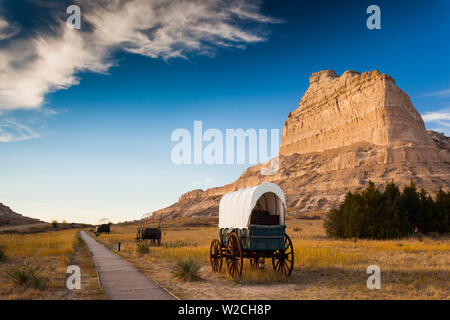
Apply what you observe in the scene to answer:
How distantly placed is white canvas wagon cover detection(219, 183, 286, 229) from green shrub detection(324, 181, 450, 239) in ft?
66.9

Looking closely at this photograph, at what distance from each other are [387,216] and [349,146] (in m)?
100.0

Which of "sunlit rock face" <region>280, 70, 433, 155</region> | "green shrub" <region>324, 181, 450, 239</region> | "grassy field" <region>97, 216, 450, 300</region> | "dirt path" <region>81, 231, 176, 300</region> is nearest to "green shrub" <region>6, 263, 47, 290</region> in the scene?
"dirt path" <region>81, 231, 176, 300</region>

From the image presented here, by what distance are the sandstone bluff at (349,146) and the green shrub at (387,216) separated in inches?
2100

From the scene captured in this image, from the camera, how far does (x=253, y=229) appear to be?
426 inches

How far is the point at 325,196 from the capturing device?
308 feet

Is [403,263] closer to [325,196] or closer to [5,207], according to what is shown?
[325,196]

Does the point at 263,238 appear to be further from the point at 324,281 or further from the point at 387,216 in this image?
the point at 387,216

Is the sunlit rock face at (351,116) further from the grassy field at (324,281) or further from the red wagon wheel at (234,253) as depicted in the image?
the red wagon wheel at (234,253)

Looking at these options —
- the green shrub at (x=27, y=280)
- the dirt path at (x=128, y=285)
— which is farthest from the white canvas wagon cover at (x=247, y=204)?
the green shrub at (x=27, y=280)

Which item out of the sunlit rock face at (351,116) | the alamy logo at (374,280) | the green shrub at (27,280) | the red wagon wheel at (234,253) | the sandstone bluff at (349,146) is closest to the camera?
the green shrub at (27,280)

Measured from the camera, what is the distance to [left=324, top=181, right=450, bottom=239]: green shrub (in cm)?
2943

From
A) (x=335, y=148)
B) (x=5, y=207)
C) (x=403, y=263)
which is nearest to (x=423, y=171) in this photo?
(x=335, y=148)

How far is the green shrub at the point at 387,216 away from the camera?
2943 cm

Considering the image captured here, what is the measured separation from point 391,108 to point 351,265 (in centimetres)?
11768
